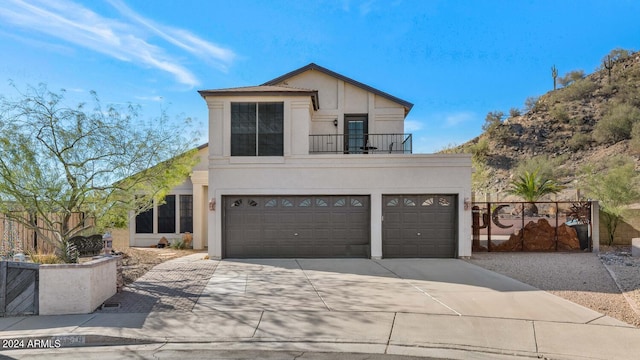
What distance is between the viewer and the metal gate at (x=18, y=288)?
7.61 m

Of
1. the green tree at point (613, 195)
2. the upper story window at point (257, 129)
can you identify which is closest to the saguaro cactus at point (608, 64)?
the green tree at point (613, 195)

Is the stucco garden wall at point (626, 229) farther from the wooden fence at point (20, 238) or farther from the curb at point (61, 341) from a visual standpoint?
the wooden fence at point (20, 238)

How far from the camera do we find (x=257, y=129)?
1499 cm

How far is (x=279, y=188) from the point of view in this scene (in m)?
14.6

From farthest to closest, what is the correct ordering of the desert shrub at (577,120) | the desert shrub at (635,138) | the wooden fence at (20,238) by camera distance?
the desert shrub at (577,120) → the desert shrub at (635,138) → the wooden fence at (20,238)

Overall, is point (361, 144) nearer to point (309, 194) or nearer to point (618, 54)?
point (309, 194)

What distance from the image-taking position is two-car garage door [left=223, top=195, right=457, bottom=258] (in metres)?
14.7

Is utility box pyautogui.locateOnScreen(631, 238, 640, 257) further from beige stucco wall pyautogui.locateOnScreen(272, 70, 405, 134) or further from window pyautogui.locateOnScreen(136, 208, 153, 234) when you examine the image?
window pyautogui.locateOnScreen(136, 208, 153, 234)

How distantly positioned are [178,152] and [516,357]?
1040cm

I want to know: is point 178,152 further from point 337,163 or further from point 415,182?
point 415,182

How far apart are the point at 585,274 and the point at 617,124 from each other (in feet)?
132

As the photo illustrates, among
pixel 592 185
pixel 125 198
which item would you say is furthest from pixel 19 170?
pixel 592 185

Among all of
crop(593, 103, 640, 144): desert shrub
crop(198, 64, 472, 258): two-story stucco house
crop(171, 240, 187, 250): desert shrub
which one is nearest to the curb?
crop(198, 64, 472, 258): two-story stucco house

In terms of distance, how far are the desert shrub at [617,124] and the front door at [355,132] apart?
3825cm
